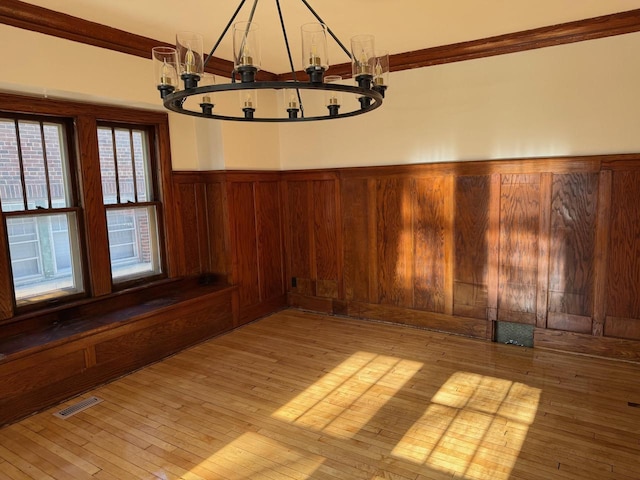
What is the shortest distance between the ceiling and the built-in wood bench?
229 centimetres

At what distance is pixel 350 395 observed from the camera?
3.29m

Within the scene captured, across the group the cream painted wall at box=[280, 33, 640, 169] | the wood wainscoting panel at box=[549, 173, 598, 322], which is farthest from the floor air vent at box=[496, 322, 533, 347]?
the cream painted wall at box=[280, 33, 640, 169]

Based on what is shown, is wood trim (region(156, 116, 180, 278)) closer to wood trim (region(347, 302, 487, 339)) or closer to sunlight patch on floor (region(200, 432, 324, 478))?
wood trim (region(347, 302, 487, 339))

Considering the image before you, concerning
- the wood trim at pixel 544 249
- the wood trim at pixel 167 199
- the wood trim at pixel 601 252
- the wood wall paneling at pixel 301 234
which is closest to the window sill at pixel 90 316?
the wood trim at pixel 167 199

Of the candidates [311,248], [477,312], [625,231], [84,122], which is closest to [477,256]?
[477,312]

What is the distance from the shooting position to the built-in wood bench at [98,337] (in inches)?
120

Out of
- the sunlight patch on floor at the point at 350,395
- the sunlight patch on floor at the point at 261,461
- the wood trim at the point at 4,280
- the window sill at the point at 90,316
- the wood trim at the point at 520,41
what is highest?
the wood trim at the point at 520,41

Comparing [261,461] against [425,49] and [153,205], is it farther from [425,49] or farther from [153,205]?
[425,49]

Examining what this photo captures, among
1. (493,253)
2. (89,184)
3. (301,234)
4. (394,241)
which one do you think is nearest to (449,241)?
(493,253)

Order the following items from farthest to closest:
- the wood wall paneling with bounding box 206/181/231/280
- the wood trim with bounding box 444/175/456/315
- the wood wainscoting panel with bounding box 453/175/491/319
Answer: the wood wall paneling with bounding box 206/181/231/280 → the wood trim with bounding box 444/175/456/315 → the wood wainscoting panel with bounding box 453/175/491/319

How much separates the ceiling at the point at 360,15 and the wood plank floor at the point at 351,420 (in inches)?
108

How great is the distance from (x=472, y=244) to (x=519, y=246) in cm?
42

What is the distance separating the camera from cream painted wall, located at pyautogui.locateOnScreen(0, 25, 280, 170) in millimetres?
3150

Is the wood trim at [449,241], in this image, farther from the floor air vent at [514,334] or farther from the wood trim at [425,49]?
the wood trim at [425,49]
